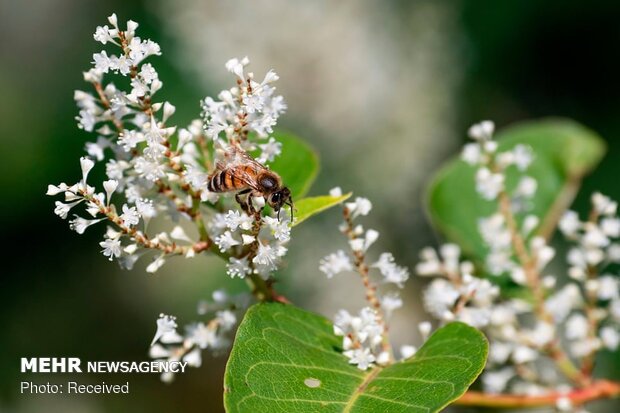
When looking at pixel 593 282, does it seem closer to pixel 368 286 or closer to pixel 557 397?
pixel 557 397

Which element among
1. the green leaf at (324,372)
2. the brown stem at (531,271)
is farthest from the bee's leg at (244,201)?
the brown stem at (531,271)

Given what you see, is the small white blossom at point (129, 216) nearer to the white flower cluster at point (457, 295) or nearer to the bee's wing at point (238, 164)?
the bee's wing at point (238, 164)

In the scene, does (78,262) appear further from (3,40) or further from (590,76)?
(590,76)

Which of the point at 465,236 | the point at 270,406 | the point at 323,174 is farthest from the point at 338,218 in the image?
the point at 270,406

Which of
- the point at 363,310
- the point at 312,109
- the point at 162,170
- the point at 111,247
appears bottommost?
the point at 363,310

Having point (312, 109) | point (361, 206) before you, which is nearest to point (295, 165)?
point (361, 206)

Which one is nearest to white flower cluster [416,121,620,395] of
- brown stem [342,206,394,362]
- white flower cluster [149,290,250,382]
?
brown stem [342,206,394,362]
